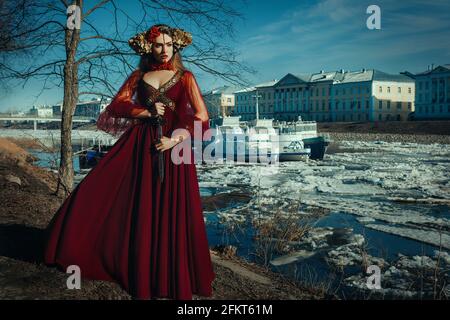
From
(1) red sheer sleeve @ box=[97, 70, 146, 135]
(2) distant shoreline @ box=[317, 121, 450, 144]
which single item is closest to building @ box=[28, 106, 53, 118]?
(1) red sheer sleeve @ box=[97, 70, 146, 135]

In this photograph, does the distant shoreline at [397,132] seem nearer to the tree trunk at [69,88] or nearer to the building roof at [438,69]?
the building roof at [438,69]

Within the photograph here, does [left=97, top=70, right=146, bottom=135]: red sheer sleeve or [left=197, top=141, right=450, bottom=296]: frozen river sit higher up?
[left=97, top=70, right=146, bottom=135]: red sheer sleeve

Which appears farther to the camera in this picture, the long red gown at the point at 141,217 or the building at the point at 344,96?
the building at the point at 344,96

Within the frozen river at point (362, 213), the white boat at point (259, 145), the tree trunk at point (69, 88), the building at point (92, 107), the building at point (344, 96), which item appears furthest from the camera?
the building at point (344, 96)

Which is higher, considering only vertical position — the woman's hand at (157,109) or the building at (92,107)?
the building at (92,107)

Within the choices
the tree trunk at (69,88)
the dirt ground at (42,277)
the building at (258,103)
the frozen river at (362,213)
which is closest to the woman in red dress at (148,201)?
the dirt ground at (42,277)

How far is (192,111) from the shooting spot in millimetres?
3070

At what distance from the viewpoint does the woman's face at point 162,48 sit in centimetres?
309

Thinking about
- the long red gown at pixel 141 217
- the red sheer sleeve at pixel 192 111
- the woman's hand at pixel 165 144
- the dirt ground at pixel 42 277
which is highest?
the red sheer sleeve at pixel 192 111

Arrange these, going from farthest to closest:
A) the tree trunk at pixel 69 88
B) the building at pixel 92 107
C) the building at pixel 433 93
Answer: the building at pixel 433 93, the building at pixel 92 107, the tree trunk at pixel 69 88

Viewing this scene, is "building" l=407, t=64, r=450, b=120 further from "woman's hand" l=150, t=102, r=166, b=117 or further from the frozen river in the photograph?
"woman's hand" l=150, t=102, r=166, b=117

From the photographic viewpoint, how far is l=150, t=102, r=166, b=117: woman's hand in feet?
9.82
